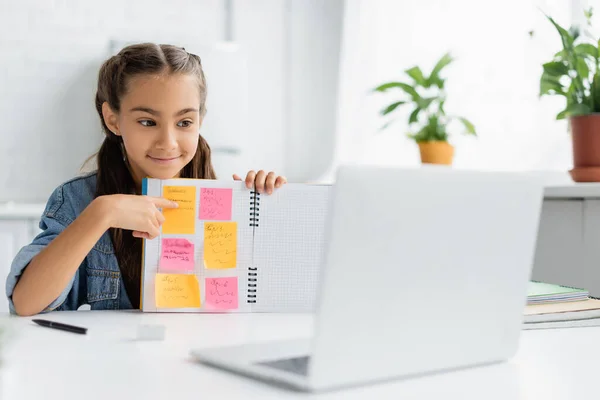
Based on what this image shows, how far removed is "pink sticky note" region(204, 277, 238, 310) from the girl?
184 mm

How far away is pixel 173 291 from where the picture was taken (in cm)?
130

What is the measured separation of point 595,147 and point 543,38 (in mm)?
1125

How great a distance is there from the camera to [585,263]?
1947 millimetres

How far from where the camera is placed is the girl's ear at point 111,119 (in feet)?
5.50

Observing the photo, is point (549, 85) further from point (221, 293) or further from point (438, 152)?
point (221, 293)

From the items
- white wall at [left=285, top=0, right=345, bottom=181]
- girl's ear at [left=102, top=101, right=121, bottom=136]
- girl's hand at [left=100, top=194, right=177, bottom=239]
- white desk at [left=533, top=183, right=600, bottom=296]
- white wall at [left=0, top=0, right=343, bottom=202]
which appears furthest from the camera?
white wall at [left=285, top=0, right=345, bottom=181]

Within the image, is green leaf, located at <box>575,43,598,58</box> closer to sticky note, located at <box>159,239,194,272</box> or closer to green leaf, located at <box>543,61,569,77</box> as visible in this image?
green leaf, located at <box>543,61,569,77</box>

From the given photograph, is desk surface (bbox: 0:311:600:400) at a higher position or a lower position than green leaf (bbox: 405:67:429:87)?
lower

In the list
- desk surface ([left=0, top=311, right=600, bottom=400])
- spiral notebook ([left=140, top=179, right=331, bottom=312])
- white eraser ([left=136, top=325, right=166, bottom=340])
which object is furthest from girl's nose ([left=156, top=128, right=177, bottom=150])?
white eraser ([left=136, top=325, right=166, bottom=340])

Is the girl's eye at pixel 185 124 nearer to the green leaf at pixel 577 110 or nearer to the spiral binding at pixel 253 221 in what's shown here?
the spiral binding at pixel 253 221

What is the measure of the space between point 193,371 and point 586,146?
1560mm

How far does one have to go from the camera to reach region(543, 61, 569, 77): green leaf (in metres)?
2.03

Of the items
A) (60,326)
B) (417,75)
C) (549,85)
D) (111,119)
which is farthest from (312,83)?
(60,326)

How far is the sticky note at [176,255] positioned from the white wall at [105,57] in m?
2.24
